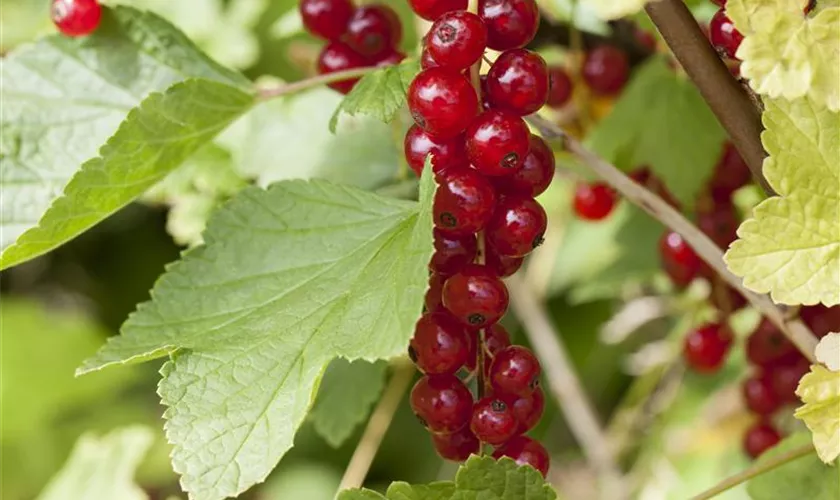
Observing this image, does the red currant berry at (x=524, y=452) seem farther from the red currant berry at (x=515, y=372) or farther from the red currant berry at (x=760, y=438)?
the red currant berry at (x=760, y=438)

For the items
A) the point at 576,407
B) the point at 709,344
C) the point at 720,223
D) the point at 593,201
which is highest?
the point at 720,223

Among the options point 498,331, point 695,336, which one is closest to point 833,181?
point 498,331

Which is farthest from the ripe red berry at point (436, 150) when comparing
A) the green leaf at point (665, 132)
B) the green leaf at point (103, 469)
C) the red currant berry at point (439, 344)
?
the green leaf at point (103, 469)

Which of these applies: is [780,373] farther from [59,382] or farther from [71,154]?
[59,382]

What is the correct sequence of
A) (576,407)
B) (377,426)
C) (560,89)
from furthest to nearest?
(576,407) < (377,426) < (560,89)

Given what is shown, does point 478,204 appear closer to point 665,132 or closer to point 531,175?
point 531,175

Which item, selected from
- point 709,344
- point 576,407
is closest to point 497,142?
point 709,344
